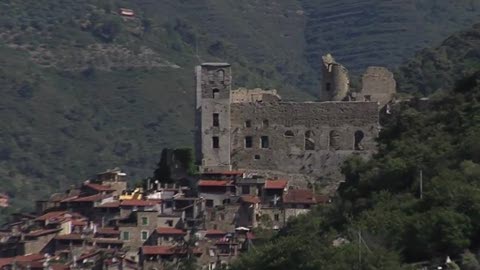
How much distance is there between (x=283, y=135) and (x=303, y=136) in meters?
0.57

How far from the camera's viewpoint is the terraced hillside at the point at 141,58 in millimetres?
120688

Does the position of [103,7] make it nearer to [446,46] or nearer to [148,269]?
[446,46]

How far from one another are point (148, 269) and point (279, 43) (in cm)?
9252

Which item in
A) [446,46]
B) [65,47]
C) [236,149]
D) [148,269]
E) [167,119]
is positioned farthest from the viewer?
[65,47]

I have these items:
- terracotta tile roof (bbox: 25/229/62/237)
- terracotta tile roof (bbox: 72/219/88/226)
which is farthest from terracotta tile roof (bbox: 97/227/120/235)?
terracotta tile roof (bbox: 25/229/62/237)

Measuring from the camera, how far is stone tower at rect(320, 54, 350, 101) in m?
74.6

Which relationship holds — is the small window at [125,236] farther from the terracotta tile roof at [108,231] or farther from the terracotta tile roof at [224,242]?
the terracotta tile roof at [224,242]

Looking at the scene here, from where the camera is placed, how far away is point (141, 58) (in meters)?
134

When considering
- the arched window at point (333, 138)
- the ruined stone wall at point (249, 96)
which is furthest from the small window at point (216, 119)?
the arched window at point (333, 138)

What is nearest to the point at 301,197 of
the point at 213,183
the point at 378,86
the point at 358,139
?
the point at 213,183

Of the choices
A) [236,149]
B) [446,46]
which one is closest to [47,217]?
[236,149]

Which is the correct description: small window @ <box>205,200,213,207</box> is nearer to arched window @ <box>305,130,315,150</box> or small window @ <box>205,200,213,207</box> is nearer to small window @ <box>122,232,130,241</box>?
small window @ <box>122,232,130,241</box>

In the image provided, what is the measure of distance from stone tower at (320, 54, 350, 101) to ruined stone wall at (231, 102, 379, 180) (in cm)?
302

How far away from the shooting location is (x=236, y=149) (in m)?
71.3
